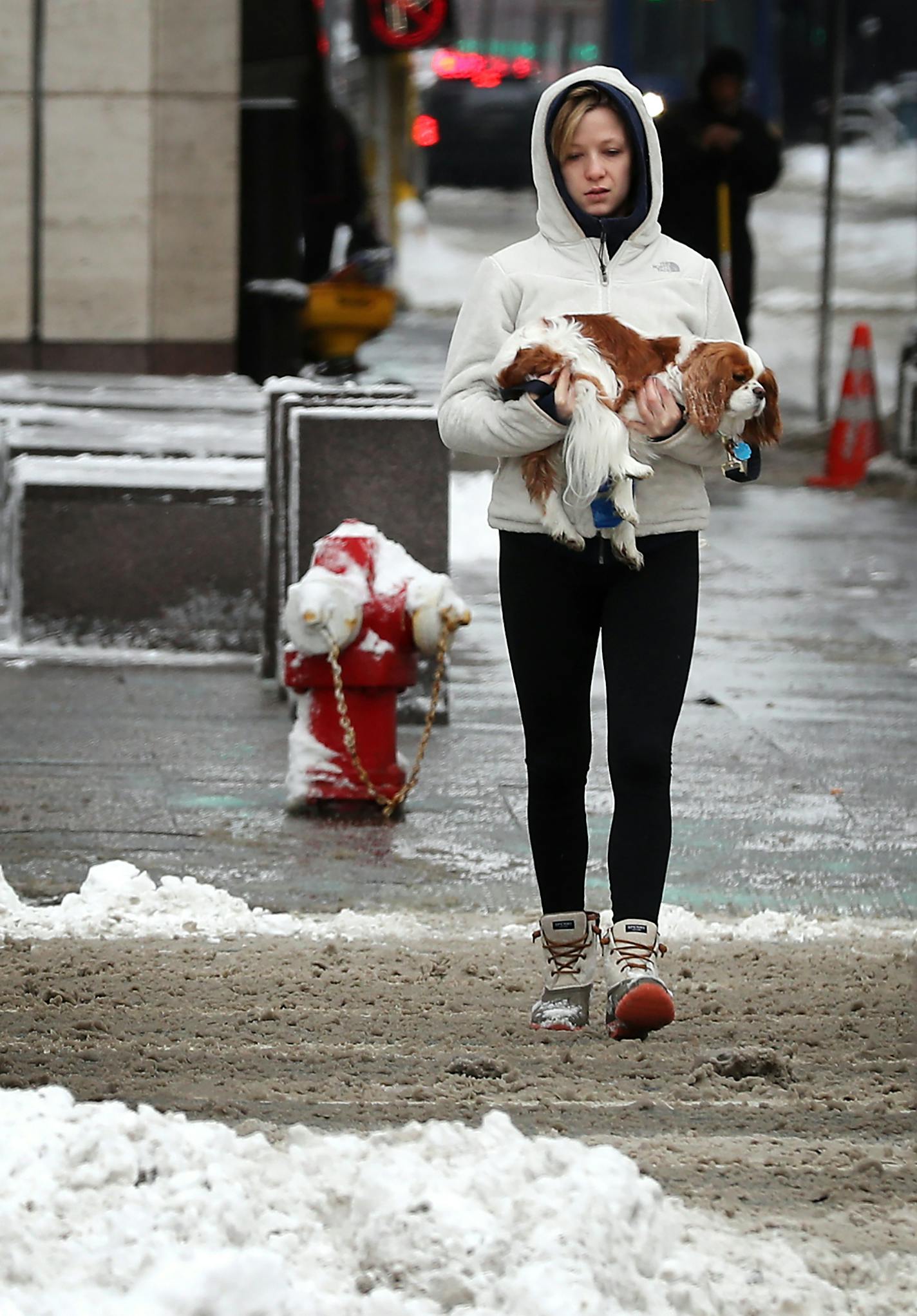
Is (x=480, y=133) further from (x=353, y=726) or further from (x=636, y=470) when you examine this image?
(x=636, y=470)

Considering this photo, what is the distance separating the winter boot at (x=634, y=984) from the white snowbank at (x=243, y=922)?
808 mm

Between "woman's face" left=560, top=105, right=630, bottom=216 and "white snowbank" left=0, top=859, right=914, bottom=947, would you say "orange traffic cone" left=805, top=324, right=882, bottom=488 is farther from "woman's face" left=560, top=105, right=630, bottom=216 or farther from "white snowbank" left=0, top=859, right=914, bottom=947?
"woman's face" left=560, top=105, right=630, bottom=216

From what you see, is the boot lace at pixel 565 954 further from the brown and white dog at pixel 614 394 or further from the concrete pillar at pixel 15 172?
the concrete pillar at pixel 15 172

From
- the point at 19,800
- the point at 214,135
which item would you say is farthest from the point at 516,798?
the point at 214,135

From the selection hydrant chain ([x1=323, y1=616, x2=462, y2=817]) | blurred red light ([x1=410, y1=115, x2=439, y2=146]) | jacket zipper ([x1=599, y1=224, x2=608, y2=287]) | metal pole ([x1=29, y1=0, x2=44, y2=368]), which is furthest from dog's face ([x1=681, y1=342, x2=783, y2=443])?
blurred red light ([x1=410, y1=115, x2=439, y2=146])

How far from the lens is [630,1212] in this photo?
308 centimetres

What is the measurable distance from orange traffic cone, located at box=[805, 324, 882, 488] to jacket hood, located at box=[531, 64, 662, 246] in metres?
9.39

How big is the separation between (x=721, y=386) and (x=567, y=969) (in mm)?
1182

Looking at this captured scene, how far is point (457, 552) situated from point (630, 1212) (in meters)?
7.78

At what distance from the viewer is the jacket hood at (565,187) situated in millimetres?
4195

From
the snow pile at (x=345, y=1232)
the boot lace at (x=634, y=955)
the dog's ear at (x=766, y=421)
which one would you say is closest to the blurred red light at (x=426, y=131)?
the dog's ear at (x=766, y=421)

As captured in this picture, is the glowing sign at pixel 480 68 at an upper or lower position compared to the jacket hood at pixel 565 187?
upper

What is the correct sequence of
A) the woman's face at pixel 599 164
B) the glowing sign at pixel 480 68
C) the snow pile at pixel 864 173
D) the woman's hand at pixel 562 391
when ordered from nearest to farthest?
the woman's hand at pixel 562 391 < the woman's face at pixel 599 164 < the glowing sign at pixel 480 68 < the snow pile at pixel 864 173

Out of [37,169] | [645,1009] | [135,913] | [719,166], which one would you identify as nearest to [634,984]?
[645,1009]
